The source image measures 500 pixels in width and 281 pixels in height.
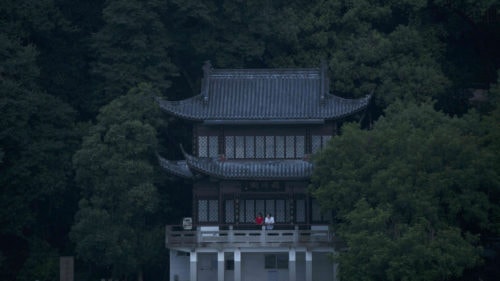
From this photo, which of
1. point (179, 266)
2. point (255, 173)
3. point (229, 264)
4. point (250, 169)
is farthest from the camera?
point (229, 264)

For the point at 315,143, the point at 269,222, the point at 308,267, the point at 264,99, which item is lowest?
the point at 308,267

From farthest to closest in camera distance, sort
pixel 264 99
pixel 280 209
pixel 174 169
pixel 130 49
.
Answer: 1. pixel 130 49
2. pixel 264 99
3. pixel 280 209
4. pixel 174 169

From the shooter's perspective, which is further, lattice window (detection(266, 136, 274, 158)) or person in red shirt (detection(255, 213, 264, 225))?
lattice window (detection(266, 136, 274, 158))

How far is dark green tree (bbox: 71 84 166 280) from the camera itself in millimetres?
53469

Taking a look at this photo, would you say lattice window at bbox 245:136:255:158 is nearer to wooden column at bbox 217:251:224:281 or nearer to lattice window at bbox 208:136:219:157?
lattice window at bbox 208:136:219:157

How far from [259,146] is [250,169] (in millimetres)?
1772

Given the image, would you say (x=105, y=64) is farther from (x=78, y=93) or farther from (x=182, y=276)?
(x=182, y=276)

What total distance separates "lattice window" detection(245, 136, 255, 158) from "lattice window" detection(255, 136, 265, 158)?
0.47ft

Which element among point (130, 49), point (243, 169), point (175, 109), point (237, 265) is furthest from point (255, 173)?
point (130, 49)

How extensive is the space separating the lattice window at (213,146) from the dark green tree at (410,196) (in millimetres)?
6032

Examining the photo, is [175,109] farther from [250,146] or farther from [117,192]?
[117,192]

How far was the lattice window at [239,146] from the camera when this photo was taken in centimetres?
5641

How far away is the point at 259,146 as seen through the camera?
185 feet

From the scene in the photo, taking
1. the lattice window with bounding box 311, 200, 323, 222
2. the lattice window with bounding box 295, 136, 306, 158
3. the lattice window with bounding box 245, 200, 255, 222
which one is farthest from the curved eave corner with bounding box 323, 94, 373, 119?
the lattice window with bounding box 245, 200, 255, 222
